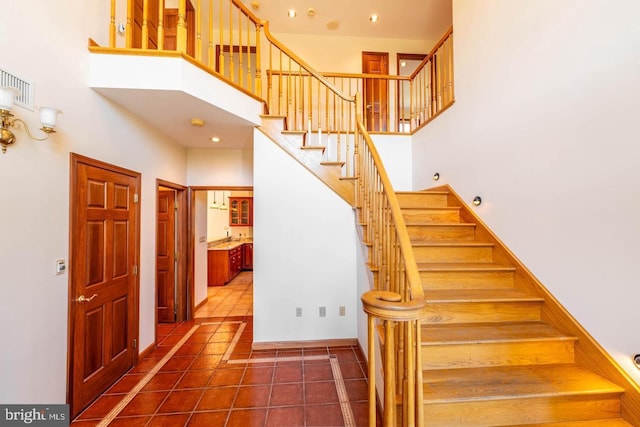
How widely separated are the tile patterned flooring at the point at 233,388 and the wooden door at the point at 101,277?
241 millimetres

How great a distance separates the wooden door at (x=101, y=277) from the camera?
2027mm

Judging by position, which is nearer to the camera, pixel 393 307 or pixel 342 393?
pixel 393 307

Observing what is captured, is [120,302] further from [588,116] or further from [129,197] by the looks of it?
[588,116]

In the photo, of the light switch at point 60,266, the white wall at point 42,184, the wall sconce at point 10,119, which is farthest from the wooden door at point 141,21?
the light switch at point 60,266

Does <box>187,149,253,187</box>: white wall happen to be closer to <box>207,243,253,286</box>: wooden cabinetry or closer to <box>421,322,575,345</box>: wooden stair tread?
<box>207,243,253,286</box>: wooden cabinetry

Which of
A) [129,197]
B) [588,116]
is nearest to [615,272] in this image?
[588,116]

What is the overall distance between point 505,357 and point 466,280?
653 mm

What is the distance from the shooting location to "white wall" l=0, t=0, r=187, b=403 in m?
1.54

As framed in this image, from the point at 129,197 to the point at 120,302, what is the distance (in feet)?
3.31

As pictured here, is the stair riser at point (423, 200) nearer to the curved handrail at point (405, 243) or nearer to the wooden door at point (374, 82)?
the curved handrail at point (405, 243)

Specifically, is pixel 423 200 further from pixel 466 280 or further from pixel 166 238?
pixel 166 238

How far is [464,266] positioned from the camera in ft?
7.96

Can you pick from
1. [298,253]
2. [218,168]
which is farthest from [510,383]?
[218,168]

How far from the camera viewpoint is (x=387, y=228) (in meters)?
2.01
